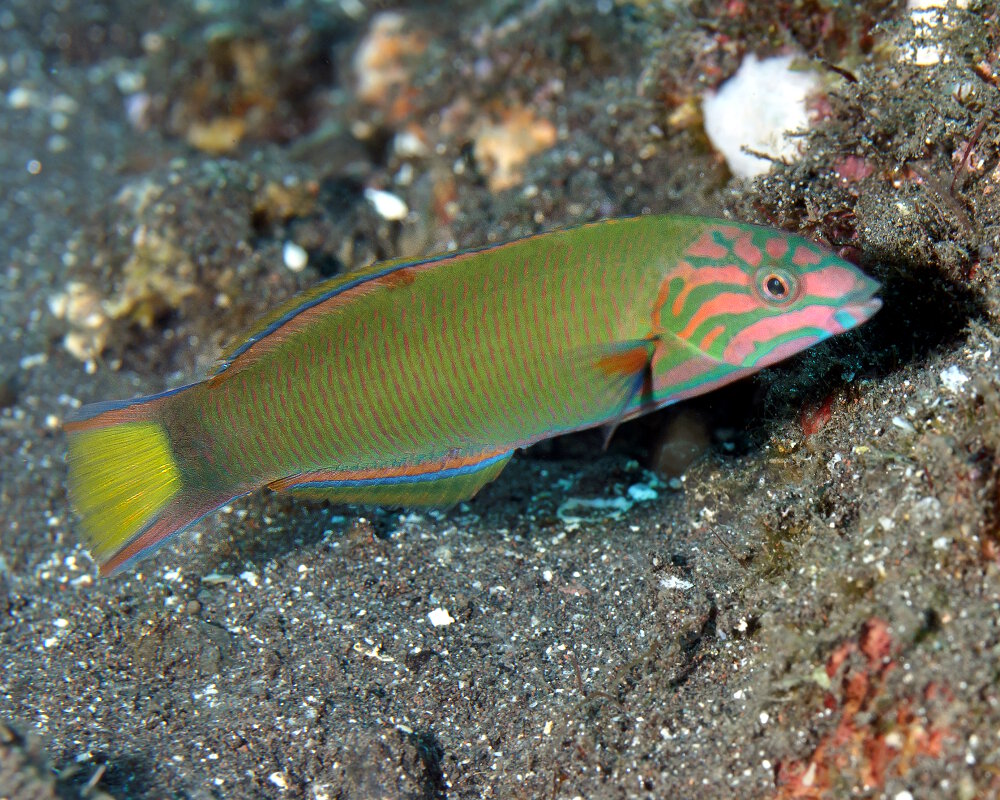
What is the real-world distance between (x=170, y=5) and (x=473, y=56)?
4.60m

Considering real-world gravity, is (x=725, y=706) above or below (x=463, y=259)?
below

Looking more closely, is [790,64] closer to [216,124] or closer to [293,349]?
[293,349]

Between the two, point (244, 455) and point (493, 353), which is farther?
point (244, 455)

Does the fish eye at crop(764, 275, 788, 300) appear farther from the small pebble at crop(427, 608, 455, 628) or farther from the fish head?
the small pebble at crop(427, 608, 455, 628)

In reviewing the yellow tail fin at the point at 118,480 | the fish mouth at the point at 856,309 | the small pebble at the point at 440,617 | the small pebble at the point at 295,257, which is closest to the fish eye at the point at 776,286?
the fish mouth at the point at 856,309

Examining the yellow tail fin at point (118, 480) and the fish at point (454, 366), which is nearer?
the fish at point (454, 366)

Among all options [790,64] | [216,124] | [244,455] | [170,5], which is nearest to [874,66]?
[790,64]

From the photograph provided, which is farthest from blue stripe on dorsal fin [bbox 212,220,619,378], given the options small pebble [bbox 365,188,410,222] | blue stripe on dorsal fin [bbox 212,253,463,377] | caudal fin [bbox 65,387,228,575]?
small pebble [bbox 365,188,410,222]

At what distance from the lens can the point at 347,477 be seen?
3.07 m

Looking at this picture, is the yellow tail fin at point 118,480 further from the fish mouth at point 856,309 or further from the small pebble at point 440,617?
the fish mouth at point 856,309

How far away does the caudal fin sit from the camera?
10.1 feet

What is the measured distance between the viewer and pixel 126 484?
3.14 meters

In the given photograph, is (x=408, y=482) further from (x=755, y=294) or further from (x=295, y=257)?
(x=295, y=257)

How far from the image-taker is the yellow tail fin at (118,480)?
3.09 m
